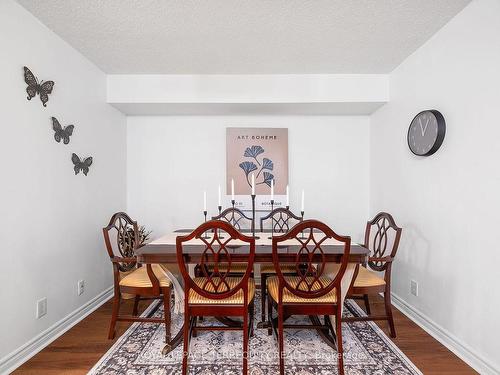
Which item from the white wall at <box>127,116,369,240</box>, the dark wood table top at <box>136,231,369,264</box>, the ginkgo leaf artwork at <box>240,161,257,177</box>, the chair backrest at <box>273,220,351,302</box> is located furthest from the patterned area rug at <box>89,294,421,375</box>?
the ginkgo leaf artwork at <box>240,161,257,177</box>

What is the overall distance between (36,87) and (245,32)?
66.8 inches

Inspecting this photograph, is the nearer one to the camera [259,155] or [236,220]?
[236,220]

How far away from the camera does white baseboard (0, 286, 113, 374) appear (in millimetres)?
1764

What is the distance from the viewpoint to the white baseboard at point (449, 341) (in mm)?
1729

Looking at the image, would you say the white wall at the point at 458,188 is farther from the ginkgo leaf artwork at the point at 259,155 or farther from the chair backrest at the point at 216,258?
the chair backrest at the point at 216,258

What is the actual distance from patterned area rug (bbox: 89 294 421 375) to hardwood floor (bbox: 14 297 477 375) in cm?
9

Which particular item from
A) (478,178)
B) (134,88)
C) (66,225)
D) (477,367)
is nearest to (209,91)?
(134,88)

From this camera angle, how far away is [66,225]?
2.36 m

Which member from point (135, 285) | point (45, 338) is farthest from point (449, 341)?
Answer: point (45, 338)

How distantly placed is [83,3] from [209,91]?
135 cm

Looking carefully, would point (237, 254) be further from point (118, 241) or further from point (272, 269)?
point (118, 241)

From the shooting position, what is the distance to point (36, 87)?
2.03 metres

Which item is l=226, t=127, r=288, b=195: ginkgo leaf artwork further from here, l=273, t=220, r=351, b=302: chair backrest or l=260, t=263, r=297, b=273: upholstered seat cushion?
l=273, t=220, r=351, b=302: chair backrest

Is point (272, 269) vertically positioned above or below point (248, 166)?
below
